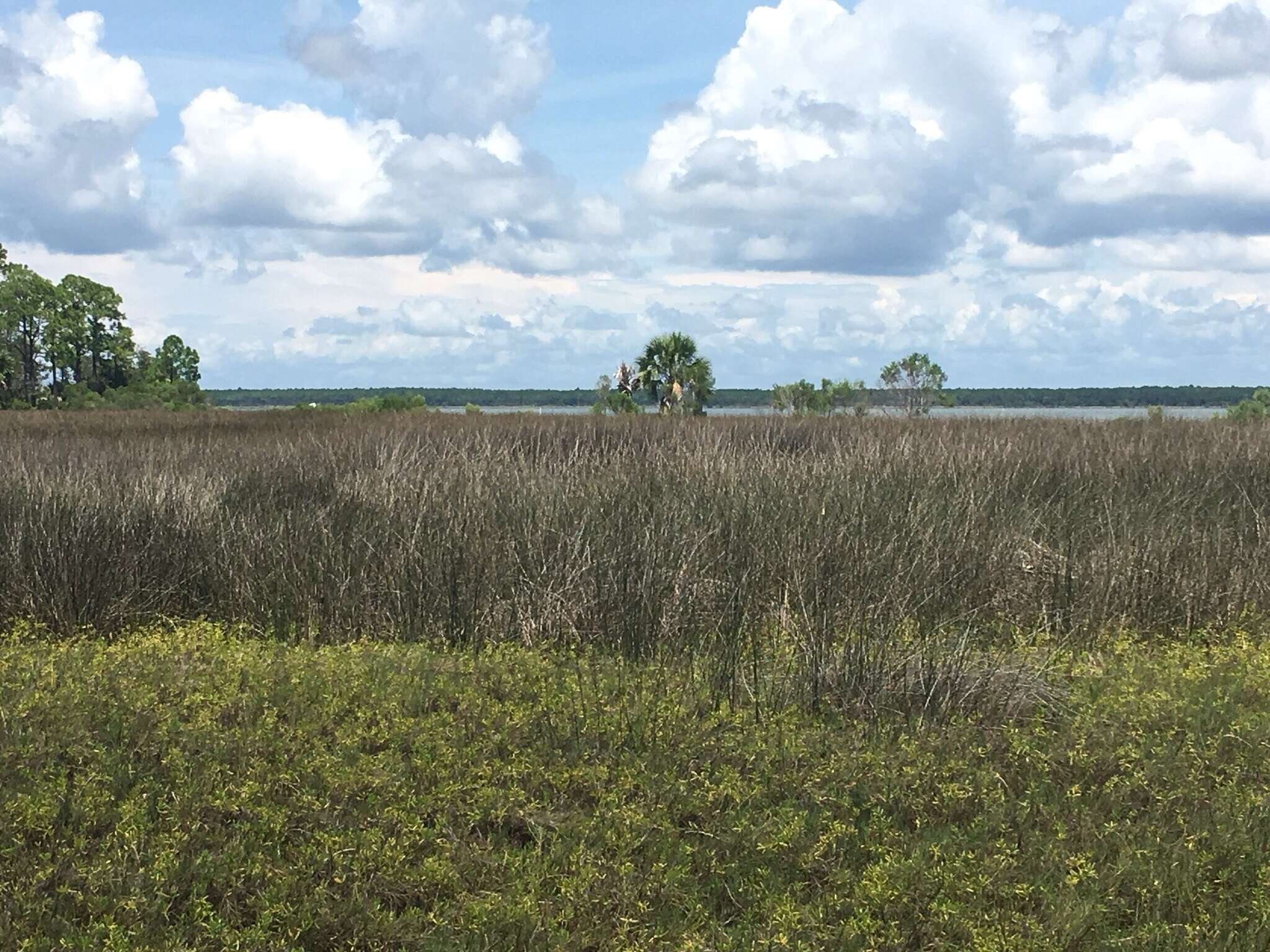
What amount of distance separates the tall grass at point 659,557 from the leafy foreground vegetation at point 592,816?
872 millimetres

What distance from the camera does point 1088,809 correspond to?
489cm

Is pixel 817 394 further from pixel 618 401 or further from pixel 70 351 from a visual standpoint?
pixel 70 351

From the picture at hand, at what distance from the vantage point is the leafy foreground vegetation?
13.4 ft

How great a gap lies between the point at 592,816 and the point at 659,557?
2994 millimetres

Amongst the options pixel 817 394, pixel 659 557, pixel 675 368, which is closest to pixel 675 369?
pixel 675 368

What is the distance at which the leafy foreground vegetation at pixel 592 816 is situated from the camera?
160 inches

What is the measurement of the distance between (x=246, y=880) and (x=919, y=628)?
13.9ft

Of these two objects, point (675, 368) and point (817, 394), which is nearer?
point (675, 368)

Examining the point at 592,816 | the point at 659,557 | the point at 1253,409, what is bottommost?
the point at 592,816

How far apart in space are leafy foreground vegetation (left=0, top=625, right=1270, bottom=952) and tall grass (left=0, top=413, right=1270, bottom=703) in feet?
2.86

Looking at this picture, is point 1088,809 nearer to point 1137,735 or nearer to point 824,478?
point 1137,735

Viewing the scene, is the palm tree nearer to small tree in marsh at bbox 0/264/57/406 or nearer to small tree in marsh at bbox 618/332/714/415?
small tree in marsh at bbox 618/332/714/415

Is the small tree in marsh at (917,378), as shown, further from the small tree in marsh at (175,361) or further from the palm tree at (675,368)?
the small tree in marsh at (175,361)

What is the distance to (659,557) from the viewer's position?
764cm
